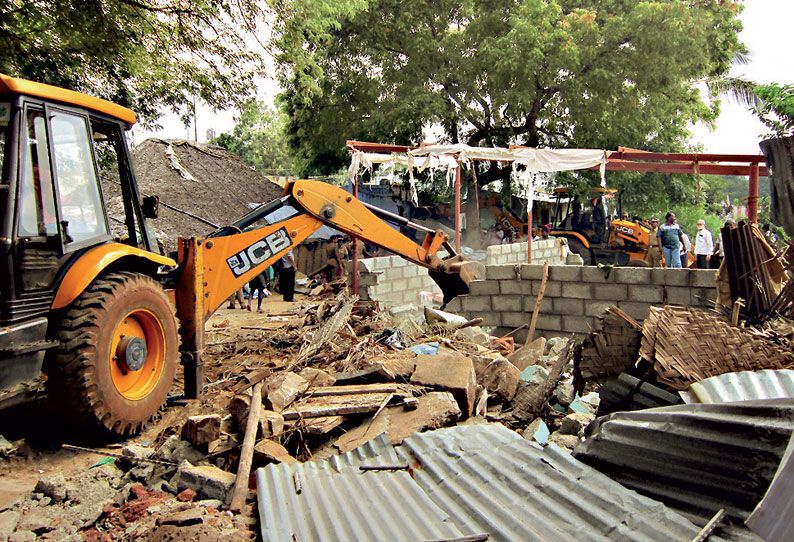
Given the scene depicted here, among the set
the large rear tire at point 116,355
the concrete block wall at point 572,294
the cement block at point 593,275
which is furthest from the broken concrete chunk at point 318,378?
the cement block at point 593,275

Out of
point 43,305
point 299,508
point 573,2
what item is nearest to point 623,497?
point 299,508

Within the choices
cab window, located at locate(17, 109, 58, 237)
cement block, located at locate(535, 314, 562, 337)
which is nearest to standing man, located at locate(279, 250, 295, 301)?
cement block, located at locate(535, 314, 562, 337)

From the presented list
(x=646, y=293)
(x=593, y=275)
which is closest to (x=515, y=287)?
(x=593, y=275)

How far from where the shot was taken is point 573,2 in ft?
65.1

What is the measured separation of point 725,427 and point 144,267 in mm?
4492

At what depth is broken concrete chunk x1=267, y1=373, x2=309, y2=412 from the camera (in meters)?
4.45

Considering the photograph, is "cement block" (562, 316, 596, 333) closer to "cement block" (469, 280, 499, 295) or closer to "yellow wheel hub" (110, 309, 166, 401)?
"cement block" (469, 280, 499, 295)

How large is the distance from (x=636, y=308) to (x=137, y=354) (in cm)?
684

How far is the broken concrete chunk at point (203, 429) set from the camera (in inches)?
152

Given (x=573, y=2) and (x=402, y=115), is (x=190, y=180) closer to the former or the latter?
(x=402, y=115)

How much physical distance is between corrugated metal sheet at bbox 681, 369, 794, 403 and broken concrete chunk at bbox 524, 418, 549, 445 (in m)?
1.39

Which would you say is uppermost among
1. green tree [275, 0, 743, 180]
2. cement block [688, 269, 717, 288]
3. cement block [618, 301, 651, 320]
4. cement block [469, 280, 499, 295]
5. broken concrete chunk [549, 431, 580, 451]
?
green tree [275, 0, 743, 180]

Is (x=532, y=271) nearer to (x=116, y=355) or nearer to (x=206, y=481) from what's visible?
(x=116, y=355)

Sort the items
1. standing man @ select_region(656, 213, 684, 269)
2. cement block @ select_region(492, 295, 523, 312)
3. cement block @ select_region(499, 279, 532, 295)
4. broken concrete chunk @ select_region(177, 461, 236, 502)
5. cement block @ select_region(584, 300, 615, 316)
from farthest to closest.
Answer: standing man @ select_region(656, 213, 684, 269) → cement block @ select_region(492, 295, 523, 312) → cement block @ select_region(499, 279, 532, 295) → cement block @ select_region(584, 300, 615, 316) → broken concrete chunk @ select_region(177, 461, 236, 502)
